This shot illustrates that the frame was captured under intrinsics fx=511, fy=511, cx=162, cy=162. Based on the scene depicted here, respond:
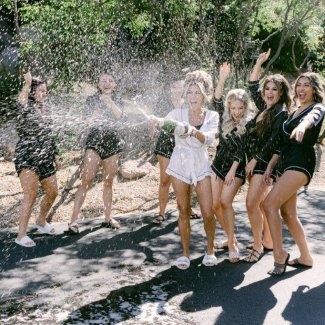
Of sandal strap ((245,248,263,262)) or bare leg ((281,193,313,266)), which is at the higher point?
bare leg ((281,193,313,266))

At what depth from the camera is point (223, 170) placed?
5.40 m

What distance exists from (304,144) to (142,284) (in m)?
2.01

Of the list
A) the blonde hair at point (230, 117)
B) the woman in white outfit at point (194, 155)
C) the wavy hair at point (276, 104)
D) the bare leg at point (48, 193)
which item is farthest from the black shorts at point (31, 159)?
the wavy hair at point (276, 104)

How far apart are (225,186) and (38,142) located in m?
2.22

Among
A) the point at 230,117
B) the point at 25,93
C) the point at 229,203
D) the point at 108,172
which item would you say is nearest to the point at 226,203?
the point at 229,203

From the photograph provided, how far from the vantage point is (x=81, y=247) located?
594 cm

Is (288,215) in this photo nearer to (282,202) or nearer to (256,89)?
(282,202)

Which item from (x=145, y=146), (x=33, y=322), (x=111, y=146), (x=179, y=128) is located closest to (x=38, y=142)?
(x=111, y=146)

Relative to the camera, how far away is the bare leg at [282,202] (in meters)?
4.75

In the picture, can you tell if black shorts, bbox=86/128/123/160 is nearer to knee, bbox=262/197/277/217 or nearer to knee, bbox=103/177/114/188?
knee, bbox=103/177/114/188

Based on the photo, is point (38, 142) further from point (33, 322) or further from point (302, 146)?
point (302, 146)

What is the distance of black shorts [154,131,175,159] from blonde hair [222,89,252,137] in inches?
52.7

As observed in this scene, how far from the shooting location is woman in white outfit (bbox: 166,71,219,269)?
4.91 m

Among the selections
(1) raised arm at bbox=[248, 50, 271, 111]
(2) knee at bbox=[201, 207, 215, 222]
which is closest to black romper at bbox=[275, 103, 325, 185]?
(1) raised arm at bbox=[248, 50, 271, 111]
